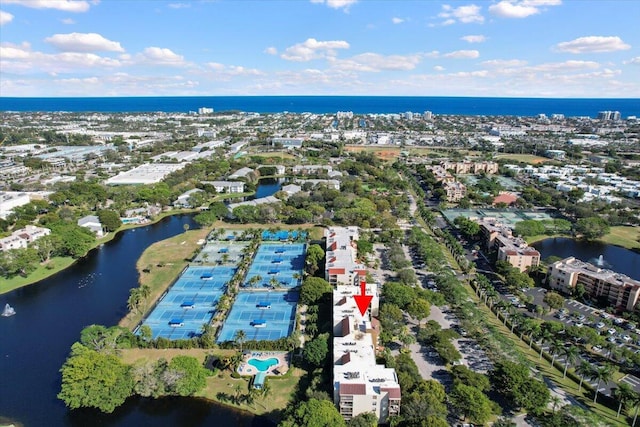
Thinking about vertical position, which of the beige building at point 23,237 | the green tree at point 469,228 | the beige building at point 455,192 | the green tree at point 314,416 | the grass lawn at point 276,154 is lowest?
the green tree at point 314,416

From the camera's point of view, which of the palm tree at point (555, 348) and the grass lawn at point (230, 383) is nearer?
the grass lawn at point (230, 383)

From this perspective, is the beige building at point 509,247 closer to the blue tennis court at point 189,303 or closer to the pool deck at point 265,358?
the pool deck at point 265,358

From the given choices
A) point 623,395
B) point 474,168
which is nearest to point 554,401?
point 623,395

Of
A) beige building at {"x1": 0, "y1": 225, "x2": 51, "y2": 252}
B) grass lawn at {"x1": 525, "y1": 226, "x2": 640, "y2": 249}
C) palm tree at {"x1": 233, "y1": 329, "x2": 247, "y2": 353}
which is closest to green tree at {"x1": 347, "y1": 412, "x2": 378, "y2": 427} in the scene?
palm tree at {"x1": 233, "y1": 329, "x2": 247, "y2": 353}

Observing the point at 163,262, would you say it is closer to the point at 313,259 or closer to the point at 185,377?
the point at 313,259

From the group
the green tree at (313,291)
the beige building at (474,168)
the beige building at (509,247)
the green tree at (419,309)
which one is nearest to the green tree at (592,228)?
the beige building at (509,247)

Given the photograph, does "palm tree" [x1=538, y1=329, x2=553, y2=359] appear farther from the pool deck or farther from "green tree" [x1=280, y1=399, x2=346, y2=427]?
the pool deck
